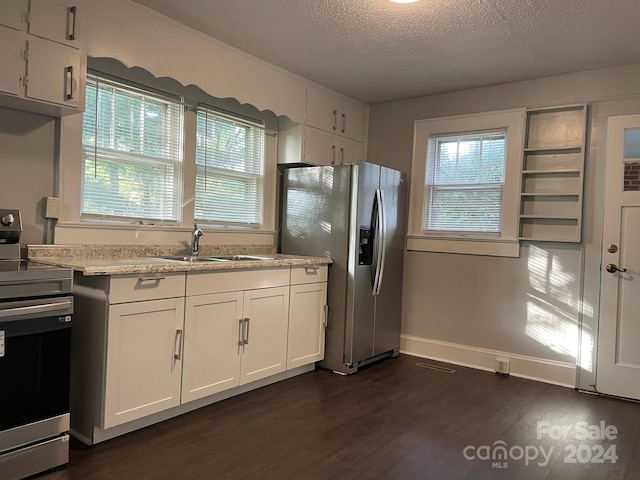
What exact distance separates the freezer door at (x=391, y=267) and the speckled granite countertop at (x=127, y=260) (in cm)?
68

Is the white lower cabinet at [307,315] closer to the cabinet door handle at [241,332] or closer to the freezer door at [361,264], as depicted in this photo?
the freezer door at [361,264]

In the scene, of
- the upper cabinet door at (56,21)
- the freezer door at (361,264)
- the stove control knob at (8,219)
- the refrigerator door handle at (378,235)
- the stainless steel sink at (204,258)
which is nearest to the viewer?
the upper cabinet door at (56,21)

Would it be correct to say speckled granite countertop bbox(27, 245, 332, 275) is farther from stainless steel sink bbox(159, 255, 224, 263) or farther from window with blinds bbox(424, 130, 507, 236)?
window with blinds bbox(424, 130, 507, 236)

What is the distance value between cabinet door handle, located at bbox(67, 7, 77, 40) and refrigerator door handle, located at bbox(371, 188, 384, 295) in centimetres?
235

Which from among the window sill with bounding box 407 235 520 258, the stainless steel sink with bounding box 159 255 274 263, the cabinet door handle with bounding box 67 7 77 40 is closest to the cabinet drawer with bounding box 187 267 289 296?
the stainless steel sink with bounding box 159 255 274 263

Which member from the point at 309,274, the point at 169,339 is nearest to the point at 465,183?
the point at 309,274

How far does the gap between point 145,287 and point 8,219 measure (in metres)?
0.77

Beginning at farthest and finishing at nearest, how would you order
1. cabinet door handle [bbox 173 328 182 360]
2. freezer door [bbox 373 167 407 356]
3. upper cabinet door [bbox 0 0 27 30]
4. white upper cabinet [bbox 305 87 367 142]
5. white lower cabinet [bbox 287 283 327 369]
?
1. white upper cabinet [bbox 305 87 367 142]
2. freezer door [bbox 373 167 407 356]
3. white lower cabinet [bbox 287 283 327 369]
4. cabinet door handle [bbox 173 328 182 360]
5. upper cabinet door [bbox 0 0 27 30]

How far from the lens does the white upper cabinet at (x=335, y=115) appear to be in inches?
163

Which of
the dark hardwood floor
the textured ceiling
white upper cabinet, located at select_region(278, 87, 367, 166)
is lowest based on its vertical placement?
the dark hardwood floor

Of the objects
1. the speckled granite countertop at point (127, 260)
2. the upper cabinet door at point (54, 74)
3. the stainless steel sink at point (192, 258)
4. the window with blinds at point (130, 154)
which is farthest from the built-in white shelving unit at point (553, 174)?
the upper cabinet door at point (54, 74)

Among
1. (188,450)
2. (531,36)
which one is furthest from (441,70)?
(188,450)

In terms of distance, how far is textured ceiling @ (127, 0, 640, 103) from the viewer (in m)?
2.75

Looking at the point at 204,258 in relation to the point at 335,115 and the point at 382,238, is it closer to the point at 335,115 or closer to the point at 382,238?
the point at 382,238
